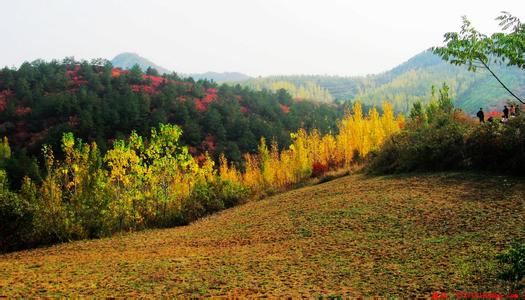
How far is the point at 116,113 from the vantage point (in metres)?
66.7

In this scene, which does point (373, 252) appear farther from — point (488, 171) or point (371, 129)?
point (371, 129)

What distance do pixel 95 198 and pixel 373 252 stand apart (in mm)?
13080

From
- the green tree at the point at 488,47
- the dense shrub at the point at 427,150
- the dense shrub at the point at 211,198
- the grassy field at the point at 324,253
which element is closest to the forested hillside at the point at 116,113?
the dense shrub at the point at 211,198

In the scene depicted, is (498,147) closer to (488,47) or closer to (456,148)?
(456,148)

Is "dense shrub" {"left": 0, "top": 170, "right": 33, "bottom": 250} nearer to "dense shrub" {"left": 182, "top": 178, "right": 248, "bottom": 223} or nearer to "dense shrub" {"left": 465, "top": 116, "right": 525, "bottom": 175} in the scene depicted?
"dense shrub" {"left": 182, "top": 178, "right": 248, "bottom": 223}

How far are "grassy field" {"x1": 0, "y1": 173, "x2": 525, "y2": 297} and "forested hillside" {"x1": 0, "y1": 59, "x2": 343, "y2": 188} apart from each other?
46.5 meters

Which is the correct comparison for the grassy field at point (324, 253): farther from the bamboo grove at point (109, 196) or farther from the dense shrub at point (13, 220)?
the bamboo grove at point (109, 196)

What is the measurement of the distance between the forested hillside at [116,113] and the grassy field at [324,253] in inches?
1830

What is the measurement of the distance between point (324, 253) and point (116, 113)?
62.4m

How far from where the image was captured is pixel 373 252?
1028cm

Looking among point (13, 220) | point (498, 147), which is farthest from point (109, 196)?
point (498, 147)

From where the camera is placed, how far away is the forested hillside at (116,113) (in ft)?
218

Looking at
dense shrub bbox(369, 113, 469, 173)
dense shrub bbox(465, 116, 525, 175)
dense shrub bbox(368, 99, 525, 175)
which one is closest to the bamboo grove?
dense shrub bbox(369, 113, 469, 173)

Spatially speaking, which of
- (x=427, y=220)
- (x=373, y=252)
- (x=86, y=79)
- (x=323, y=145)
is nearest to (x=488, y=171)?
(x=427, y=220)
